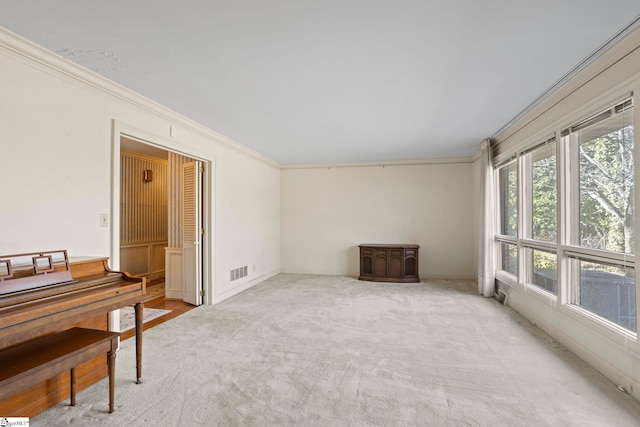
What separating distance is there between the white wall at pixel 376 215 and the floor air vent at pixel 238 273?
1.72 meters

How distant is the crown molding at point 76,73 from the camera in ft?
6.47

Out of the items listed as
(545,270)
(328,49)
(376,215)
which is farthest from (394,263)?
(328,49)

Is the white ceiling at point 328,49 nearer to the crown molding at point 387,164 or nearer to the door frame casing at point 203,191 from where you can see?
the door frame casing at point 203,191

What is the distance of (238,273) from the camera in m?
4.95

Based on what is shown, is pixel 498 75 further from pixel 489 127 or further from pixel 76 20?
pixel 76 20

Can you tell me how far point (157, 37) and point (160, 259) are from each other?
511 centimetres

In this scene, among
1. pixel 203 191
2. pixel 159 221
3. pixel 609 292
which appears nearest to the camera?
pixel 609 292

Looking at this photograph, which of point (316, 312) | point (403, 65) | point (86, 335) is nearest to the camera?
point (86, 335)

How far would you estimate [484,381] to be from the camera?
2.20m

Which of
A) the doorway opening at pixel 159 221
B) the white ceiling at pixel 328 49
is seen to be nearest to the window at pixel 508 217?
the white ceiling at pixel 328 49

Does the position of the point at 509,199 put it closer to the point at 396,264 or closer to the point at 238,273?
the point at 396,264

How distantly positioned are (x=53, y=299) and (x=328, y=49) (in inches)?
91.3

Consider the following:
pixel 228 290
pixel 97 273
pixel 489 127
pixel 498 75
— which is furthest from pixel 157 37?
pixel 489 127

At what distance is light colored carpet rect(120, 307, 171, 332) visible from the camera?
3.46 meters
